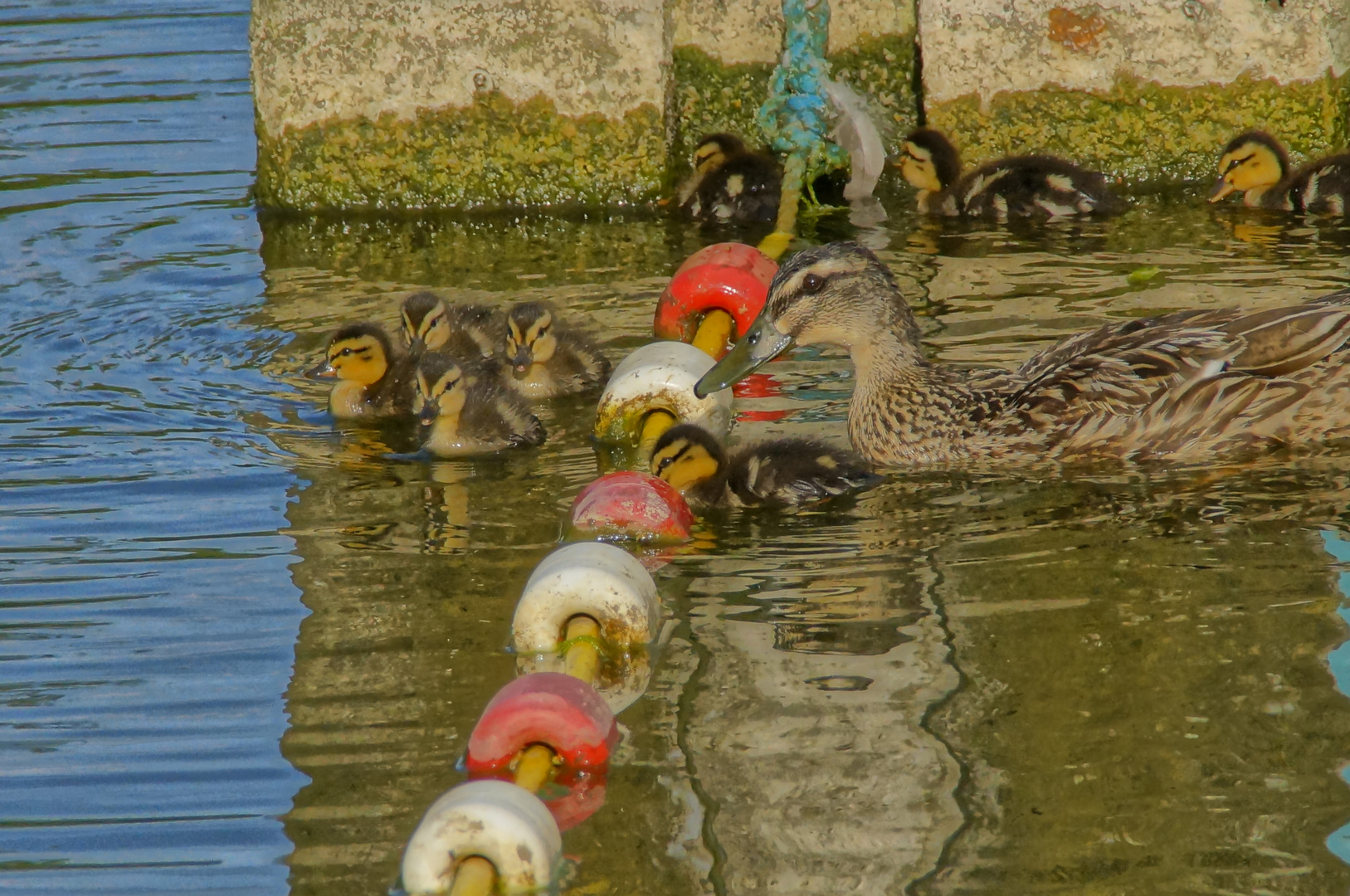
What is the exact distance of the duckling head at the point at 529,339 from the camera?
560 centimetres

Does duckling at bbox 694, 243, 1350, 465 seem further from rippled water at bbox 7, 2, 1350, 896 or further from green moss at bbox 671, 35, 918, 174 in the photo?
green moss at bbox 671, 35, 918, 174

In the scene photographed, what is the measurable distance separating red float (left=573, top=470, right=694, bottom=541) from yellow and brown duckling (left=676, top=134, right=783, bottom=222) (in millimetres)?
3090

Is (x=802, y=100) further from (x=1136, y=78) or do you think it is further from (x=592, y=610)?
(x=592, y=610)

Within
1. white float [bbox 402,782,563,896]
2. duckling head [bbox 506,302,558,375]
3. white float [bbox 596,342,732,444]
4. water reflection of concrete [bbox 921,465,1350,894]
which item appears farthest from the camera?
duckling head [bbox 506,302,558,375]

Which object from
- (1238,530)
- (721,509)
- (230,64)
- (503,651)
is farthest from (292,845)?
(230,64)

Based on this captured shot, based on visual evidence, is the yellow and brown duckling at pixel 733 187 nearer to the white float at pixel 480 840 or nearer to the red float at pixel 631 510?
the red float at pixel 631 510

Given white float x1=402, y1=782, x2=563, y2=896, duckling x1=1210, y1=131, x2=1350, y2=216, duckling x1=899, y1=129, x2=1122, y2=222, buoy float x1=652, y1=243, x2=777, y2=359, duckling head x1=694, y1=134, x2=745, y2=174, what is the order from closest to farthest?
white float x1=402, y1=782, x2=563, y2=896 → buoy float x1=652, y1=243, x2=777, y2=359 → duckling x1=1210, y1=131, x2=1350, y2=216 → duckling x1=899, y1=129, x2=1122, y2=222 → duckling head x1=694, y1=134, x2=745, y2=174

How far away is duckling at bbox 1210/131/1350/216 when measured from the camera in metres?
6.95

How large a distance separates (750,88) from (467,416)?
11.0ft

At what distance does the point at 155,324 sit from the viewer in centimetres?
633

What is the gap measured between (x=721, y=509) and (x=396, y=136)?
3557 mm

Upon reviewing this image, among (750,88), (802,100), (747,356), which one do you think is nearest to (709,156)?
(802,100)

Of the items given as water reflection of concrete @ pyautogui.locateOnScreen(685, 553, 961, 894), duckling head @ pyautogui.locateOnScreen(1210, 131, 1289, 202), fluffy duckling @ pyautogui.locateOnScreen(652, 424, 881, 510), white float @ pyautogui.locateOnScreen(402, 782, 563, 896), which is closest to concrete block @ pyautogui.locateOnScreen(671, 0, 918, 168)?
duckling head @ pyautogui.locateOnScreen(1210, 131, 1289, 202)

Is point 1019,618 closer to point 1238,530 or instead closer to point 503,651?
point 1238,530
